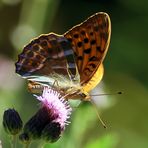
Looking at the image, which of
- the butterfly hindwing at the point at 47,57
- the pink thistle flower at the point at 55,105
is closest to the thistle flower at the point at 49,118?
the pink thistle flower at the point at 55,105

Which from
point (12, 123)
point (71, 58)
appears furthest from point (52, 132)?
point (71, 58)

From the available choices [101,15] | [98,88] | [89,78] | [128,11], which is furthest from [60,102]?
[128,11]

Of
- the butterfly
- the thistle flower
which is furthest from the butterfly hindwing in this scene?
the thistle flower

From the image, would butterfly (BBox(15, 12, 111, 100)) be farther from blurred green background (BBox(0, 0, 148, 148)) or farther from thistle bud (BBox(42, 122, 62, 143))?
blurred green background (BBox(0, 0, 148, 148))

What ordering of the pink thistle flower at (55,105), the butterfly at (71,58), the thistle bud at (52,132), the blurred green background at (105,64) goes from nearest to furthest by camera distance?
the thistle bud at (52,132) < the butterfly at (71,58) < the pink thistle flower at (55,105) < the blurred green background at (105,64)

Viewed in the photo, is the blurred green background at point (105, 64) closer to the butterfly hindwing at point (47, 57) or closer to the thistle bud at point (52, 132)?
the thistle bud at point (52, 132)

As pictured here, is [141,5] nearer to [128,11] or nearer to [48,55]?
[128,11]
